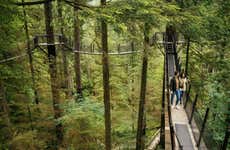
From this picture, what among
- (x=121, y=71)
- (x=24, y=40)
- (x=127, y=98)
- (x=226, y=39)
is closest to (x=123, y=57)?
(x=121, y=71)

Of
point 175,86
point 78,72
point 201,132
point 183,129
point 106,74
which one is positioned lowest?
point 183,129

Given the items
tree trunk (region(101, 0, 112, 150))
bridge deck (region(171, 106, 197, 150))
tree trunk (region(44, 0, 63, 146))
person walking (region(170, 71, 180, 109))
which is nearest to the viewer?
tree trunk (region(101, 0, 112, 150))

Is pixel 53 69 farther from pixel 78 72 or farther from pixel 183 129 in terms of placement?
pixel 183 129

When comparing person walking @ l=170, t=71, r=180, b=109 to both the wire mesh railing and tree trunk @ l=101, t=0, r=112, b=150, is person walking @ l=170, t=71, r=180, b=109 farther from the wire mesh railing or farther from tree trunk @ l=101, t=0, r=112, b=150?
tree trunk @ l=101, t=0, r=112, b=150

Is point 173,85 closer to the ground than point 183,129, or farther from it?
farther from it

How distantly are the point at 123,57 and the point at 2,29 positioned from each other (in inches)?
621

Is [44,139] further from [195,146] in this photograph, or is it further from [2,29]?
[195,146]

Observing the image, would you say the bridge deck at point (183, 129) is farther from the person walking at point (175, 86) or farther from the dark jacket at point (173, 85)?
the dark jacket at point (173, 85)

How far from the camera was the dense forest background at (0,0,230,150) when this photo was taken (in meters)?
7.14

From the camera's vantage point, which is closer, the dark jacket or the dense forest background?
the dense forest background

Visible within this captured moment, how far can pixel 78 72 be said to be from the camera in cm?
1377

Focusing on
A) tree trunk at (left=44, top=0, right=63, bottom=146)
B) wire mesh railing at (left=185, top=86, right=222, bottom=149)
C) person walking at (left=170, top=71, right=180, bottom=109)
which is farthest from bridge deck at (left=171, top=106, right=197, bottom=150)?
tree trunk at (left=44, top=0, right=63, bottom=146)

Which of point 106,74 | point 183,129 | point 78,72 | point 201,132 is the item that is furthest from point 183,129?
point 78,72

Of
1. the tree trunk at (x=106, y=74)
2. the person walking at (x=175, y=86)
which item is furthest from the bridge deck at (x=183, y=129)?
the tree trunk at (x=106, y=74)
